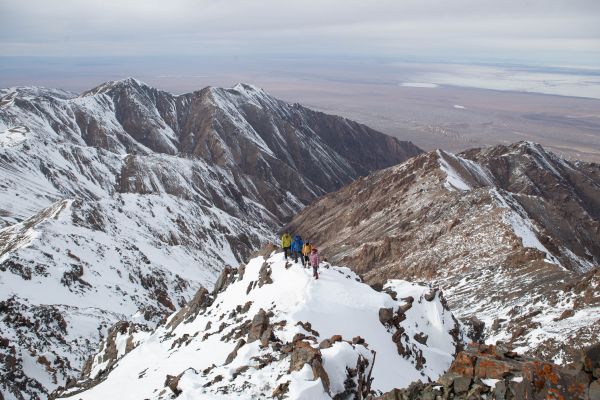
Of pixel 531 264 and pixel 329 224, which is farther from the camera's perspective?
pixel 329 224

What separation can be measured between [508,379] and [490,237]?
5274cm

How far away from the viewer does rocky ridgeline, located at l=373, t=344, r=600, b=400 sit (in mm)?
9727

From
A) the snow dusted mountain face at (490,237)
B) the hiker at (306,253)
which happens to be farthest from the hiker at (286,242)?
the snow dusted mountain face at (490,237)

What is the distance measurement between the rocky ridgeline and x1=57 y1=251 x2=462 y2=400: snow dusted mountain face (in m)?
4.47

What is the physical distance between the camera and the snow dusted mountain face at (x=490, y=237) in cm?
3450

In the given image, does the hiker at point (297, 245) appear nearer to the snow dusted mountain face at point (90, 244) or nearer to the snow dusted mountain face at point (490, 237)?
the snow dusted mountain face at point (490, 237)

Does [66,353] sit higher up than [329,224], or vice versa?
[66,353]

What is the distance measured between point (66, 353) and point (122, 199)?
199ft

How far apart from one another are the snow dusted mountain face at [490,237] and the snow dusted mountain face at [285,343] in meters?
9.52

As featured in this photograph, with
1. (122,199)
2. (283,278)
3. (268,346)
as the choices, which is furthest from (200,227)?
(268,346)

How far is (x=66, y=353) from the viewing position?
120 feet

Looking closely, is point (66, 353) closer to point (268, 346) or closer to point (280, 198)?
point (268, 346)

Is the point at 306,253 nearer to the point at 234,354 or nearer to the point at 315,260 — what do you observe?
the point at 315,260

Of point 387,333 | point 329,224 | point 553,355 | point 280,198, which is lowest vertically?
point 280,198
